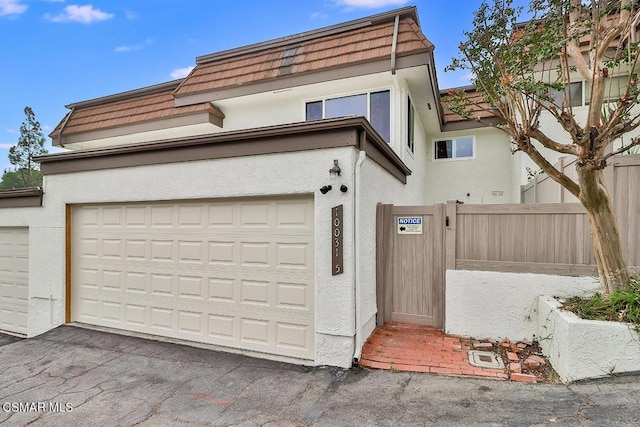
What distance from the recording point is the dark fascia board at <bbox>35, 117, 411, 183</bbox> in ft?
14.8

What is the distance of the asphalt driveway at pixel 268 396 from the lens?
316cm

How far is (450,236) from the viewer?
17.3 feet

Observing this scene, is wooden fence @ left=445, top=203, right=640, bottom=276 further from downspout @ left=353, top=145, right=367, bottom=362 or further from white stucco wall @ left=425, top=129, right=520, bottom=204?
white stucco wall @ left=425, top=129, right=520, bottom=204

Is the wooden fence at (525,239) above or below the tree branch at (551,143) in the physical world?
below

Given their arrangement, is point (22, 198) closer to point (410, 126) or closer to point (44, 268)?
point (44, 268)

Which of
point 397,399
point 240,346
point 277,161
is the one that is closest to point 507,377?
point 397,399

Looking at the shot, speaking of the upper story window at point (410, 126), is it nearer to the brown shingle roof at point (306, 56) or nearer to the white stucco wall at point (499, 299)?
the brown shingle roof at point (306, 56)

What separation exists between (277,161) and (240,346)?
295 cm

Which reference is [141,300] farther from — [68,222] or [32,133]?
[32,133]

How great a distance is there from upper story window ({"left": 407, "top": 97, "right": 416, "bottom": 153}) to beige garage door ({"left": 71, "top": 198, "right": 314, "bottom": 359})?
483 centimetres

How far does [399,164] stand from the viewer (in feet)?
22.9

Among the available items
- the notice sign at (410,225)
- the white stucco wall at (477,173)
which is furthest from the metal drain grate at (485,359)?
the white stucco wall at (477,173)

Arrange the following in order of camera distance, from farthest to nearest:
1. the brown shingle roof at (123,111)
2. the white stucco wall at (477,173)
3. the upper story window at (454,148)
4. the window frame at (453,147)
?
the upper story window at (454,148)
the window frame at (453,147)
the white stucco wall at (477,173)
the brown shingle roof at (123,111)

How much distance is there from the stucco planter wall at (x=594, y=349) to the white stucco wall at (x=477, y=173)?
8.09 meters
